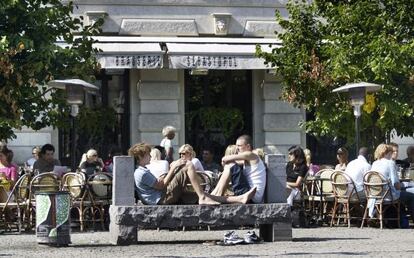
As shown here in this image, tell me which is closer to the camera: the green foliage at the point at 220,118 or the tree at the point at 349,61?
the tree at the point at 349,61

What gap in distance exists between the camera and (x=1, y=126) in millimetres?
23312

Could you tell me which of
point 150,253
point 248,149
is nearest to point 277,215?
point 248,149

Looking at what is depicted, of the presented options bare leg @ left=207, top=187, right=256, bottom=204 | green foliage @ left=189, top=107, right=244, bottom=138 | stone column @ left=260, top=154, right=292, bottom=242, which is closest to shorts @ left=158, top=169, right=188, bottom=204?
bare leg @ left=207, top=187, right=256, bottom=204

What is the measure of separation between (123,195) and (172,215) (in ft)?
2.37

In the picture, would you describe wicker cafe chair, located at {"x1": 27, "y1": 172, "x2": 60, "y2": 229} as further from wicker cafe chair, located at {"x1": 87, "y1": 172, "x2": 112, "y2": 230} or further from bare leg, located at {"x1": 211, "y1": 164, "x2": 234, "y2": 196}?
bare leg, located at {"x1": 211, "y1": 164, "x2": 234, "y2": 196}

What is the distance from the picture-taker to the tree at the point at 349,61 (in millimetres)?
25672

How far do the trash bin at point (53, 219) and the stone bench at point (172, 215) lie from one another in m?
0.67

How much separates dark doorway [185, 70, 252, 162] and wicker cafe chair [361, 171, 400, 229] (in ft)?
30.5

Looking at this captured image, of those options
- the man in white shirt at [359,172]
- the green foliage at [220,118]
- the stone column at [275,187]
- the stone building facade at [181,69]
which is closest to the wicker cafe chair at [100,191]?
the stone column at [275,187]

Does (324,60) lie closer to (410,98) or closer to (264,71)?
(410,98)

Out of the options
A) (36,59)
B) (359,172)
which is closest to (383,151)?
(359,172)

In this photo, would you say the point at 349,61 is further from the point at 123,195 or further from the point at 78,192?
the point at 123,195

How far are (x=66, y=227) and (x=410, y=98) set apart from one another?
9.89 m

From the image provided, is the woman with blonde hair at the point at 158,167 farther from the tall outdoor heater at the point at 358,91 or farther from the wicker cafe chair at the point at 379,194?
the tall outdoor heater at the point at 358,91
